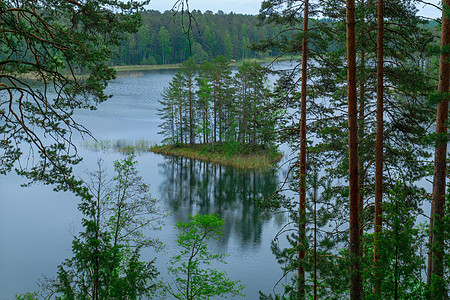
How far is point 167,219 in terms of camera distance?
77.6 feet

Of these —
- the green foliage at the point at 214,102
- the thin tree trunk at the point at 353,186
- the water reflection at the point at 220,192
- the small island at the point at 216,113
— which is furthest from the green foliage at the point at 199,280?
the green foliage at the point at 214,102

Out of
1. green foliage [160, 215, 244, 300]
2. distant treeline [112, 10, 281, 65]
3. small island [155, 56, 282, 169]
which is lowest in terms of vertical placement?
green foliage [160, 215, 244, 300]

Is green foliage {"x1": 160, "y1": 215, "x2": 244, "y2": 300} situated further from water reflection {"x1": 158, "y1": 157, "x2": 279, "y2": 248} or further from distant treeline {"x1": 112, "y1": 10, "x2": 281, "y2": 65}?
distant treeline {"x1": 112, "y1": 10, "x2": 281, "y2": 65}

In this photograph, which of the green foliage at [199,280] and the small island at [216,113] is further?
the small island at [216,113]

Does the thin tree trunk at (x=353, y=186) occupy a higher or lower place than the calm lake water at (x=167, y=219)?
higher

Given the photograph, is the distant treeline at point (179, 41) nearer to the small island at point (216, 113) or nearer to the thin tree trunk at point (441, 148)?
the small island at point (216, 113)

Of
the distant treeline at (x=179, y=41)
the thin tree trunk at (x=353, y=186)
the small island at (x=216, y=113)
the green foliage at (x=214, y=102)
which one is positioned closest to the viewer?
the thin tree trunk at (x=353, y=186)

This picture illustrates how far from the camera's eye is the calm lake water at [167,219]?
18.7m

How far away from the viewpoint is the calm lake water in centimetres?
1870

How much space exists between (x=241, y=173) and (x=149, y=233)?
12900 mm

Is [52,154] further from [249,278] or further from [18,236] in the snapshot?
[18,236]

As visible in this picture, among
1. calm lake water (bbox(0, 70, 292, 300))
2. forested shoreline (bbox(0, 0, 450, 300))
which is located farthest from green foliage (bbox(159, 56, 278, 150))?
forested shoreline (bbox(0, 0, 450, 300))

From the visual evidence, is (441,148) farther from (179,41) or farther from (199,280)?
(179,41)

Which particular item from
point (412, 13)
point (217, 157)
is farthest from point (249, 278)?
point (217, 157)
